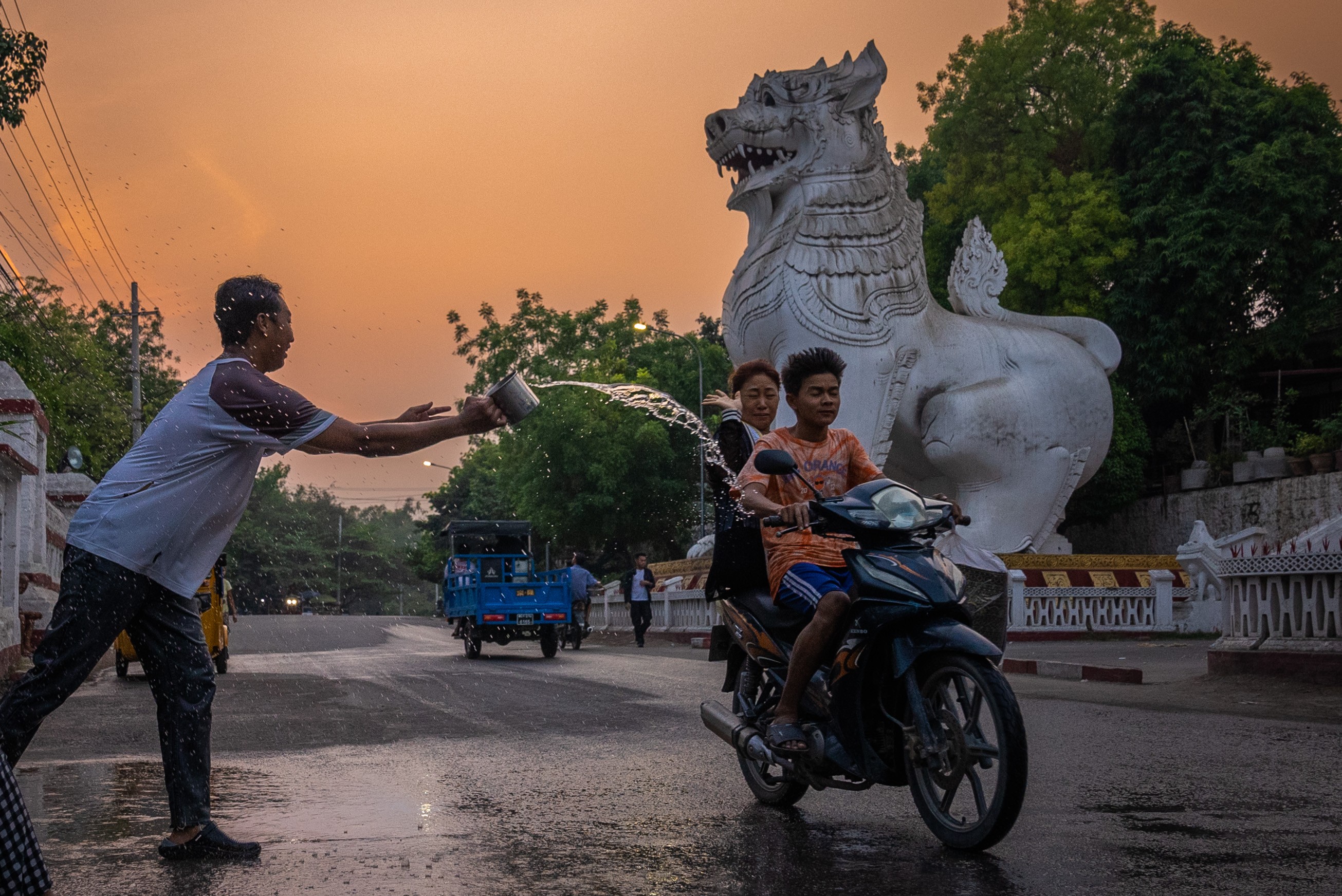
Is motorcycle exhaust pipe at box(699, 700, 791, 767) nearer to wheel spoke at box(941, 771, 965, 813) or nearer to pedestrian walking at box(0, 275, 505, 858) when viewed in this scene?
wheel spoke at box(941, 771, 965, 813)

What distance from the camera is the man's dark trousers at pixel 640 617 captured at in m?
24.6

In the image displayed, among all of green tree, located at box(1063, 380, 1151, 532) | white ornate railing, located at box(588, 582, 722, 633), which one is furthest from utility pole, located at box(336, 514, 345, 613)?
green tree, located at box(1063, 380, 1151, 532)

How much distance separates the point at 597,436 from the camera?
4338 cm

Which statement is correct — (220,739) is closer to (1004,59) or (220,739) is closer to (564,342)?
(1004,59)

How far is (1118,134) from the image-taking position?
106 feet

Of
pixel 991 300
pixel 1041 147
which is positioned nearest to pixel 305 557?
pixel 1041 147

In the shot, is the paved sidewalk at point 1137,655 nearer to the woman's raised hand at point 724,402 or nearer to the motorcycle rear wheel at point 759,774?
the woman's raised hand at point 724,402

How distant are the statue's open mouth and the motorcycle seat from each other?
13.9 meters

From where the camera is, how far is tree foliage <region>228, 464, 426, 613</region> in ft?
304

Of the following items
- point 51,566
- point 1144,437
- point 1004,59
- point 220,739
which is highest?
point 1004,59

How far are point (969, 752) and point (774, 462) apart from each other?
106cm

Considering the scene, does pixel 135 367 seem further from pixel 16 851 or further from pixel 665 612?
pixel 16 851

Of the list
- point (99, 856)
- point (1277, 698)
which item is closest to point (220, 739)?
point (99, 856)

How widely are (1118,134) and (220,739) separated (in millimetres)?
28794
